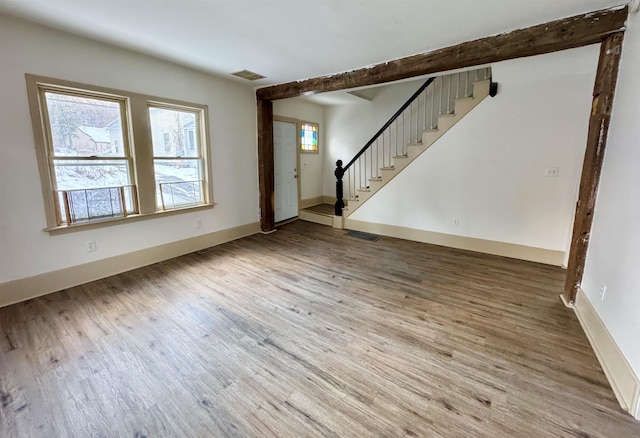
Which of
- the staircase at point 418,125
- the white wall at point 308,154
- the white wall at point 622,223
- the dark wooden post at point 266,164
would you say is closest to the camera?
the white wall at point 622,223

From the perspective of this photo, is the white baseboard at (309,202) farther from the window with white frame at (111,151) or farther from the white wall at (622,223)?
the white wall at (622,223)

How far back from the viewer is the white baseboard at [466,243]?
390 centimetres

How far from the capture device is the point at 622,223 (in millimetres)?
2045

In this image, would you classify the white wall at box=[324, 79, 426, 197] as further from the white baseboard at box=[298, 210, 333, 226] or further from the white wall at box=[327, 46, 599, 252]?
the white wall at box=[327, 46, 599, 252]

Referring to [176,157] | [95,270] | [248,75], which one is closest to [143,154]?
[176,157]

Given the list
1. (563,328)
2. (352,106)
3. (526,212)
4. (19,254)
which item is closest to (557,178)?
(526,212)

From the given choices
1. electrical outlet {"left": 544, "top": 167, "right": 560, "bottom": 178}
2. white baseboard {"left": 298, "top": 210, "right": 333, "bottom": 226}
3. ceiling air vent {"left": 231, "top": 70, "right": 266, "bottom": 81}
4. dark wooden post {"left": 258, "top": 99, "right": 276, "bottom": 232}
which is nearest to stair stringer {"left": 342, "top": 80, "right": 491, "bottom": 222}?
white baseboard {"left": 298, "top": 210, "right": 333, "bottom": 226}

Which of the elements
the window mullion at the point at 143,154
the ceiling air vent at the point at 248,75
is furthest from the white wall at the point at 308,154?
the window mullion at the point at 143,154

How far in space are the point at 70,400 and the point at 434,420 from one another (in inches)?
84.7

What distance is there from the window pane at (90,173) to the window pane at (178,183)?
16.9 inches

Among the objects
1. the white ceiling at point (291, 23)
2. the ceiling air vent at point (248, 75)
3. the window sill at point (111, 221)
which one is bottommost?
the window sill at point (111, 221)

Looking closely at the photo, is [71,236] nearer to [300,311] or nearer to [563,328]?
[300,311]

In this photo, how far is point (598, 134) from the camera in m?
2.54

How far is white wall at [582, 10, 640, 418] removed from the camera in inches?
71.1
